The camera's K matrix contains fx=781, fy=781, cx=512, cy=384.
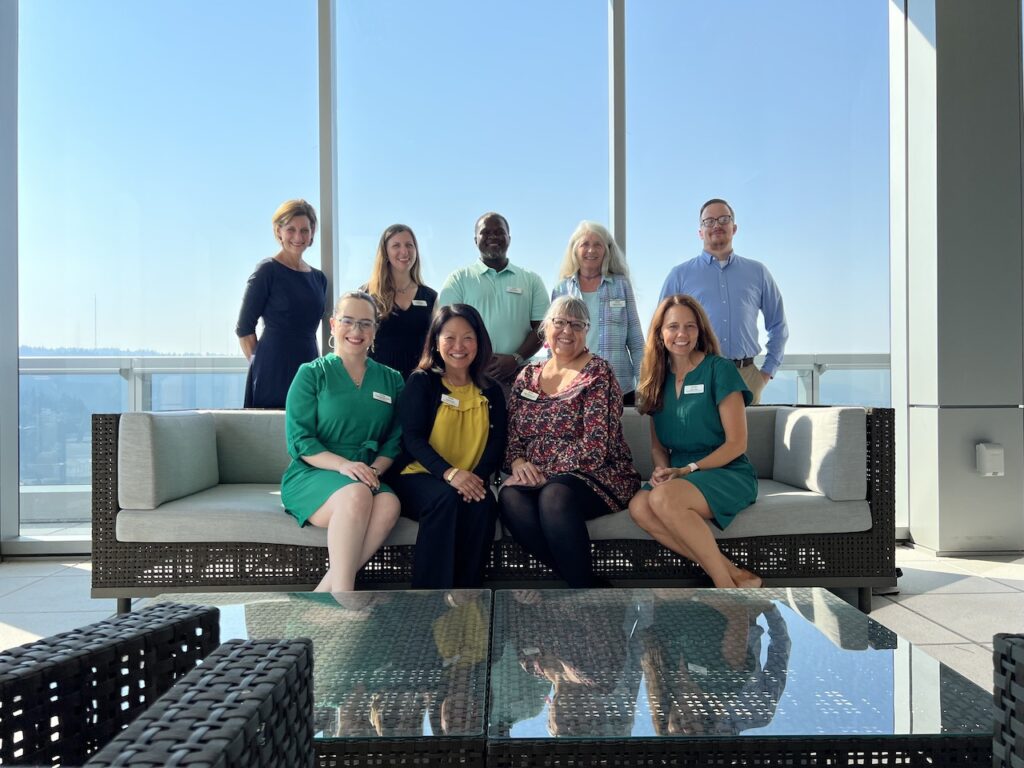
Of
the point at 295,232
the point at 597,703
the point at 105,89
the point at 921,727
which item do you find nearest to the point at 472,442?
the point at 295,232

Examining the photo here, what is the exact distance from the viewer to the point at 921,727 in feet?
3.79

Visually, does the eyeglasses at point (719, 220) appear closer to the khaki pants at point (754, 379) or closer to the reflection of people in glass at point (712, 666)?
the khaki pants at point (754, 379)

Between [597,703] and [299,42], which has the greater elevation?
[299,42]

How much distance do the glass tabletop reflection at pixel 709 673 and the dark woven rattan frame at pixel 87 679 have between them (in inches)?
18.3

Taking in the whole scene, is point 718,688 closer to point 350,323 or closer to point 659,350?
point 659,350

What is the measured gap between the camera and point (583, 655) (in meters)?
1.46

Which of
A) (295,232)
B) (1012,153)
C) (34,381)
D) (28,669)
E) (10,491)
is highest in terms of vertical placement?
(1012,153)

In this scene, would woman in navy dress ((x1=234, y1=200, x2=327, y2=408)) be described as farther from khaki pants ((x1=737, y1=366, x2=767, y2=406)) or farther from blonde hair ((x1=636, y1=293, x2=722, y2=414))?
khaki pants ((x1=737, y1=366, x2=767, y2=406))

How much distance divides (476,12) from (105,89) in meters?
2.11

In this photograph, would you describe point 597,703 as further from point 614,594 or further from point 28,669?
point 28,669

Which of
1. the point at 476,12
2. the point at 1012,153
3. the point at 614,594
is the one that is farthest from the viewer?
the point at 476,12

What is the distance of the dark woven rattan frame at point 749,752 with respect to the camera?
1104mm

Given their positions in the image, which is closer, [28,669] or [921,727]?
[28,669]

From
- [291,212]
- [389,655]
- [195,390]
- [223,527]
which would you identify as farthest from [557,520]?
[195,390]
